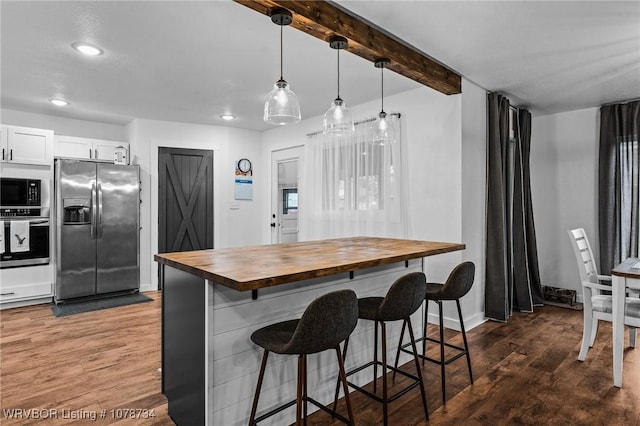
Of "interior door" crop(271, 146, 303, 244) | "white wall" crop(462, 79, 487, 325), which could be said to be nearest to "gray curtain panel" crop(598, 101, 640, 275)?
"white wall" crop(462, 79, 487, 325)

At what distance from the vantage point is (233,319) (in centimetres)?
191

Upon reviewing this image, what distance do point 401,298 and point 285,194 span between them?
13.9ft

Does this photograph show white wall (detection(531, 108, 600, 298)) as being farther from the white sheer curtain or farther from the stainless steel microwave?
the stainless steel microwave

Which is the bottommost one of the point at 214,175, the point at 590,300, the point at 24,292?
the point at 24,292

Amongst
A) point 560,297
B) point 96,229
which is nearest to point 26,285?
point 96,229

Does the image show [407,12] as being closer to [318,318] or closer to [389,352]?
[318,318]

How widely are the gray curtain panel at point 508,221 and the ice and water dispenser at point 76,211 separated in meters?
4.91

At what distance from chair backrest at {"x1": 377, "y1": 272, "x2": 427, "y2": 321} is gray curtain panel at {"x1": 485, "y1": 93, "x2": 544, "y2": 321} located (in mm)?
2290

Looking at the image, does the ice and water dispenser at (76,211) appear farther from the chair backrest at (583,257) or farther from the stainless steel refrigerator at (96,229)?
the chair backrest at (583,257)

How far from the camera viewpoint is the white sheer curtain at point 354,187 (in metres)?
4.26

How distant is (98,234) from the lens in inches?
192

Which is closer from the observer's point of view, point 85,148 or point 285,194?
point 85,148

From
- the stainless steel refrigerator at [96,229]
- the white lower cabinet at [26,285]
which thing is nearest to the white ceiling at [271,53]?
the stainless steel refrigerator at [96,229]

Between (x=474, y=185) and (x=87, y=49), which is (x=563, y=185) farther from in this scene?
(x=87, y=49)
